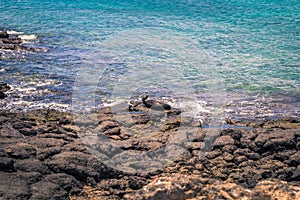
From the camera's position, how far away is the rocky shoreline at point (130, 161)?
737 cm

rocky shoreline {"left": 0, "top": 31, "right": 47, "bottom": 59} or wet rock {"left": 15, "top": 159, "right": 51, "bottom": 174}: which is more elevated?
wet rock {"left": 15, "top": 159, "right": 51, "bottom": 174}

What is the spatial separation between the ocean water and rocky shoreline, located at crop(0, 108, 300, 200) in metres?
2.11

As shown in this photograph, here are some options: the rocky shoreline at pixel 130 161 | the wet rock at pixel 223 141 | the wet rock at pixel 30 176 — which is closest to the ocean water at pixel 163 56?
the rocky shoreline at pixel 130 161

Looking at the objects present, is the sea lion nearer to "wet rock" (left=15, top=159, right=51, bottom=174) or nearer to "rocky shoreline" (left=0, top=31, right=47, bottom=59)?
"wet rock" (left=15, top=159, right=51, bottom=174)

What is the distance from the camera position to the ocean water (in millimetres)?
14555

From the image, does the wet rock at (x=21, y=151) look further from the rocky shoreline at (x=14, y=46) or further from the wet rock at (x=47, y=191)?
the rocky shoreline at (x=14, y=46)

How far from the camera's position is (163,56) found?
67.1 feet

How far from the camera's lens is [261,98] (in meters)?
15.0

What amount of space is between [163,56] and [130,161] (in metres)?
11.5

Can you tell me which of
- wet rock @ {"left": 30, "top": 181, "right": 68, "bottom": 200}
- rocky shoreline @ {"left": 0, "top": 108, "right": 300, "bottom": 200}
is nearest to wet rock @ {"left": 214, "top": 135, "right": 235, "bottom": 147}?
rocky shoreline @ {"left": 0, "top": 108, "right": 300, "bottom": 200}

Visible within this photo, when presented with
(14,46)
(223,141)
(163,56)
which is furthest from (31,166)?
(14,46)

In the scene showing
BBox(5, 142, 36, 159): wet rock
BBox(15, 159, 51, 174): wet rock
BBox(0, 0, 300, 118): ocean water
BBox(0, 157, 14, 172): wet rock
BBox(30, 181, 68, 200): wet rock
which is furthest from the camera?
BBox(0, 0, 300, 118): ocean water

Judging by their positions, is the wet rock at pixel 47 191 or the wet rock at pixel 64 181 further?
the wet rock at pixel 64 181

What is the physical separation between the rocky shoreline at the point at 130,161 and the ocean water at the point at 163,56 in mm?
2107
